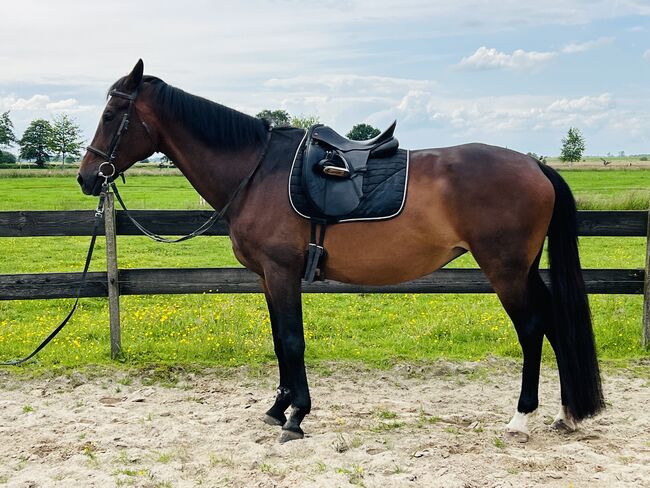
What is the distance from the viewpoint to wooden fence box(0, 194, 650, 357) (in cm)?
616

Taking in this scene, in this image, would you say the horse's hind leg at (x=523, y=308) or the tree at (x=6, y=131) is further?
the tree at (x=6, y=131)

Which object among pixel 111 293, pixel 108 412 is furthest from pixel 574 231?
pixel 111 293

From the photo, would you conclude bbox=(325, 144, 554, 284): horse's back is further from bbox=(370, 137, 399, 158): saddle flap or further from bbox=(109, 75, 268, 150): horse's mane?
bbox=(109, 75, 268, 150): horse's mane

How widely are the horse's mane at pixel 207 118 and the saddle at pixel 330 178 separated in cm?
48

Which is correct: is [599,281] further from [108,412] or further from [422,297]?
[108,412]

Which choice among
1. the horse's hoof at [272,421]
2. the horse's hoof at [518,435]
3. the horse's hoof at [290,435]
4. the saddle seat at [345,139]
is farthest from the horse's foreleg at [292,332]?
the horse's hoof at [518,435]

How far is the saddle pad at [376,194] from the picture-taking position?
417 centimetres

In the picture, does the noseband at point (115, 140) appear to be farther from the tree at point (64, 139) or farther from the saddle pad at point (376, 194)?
the tree at point (64, 139)

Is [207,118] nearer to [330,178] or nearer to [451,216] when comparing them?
[330,178]

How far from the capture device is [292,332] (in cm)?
426

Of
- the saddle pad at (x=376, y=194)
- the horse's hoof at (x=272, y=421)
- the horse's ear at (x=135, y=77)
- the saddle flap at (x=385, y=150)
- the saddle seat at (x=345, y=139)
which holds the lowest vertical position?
the horse's hoof at (x=272, y=421)

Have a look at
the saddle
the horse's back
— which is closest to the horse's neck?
the saddle

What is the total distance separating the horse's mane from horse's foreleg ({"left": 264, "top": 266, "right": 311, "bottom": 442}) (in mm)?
1048

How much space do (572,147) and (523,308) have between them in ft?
322
